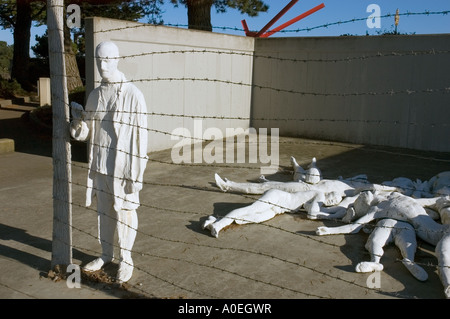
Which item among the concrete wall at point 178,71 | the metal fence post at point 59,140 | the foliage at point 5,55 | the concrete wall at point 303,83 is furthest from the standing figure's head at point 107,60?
the foliage at point 5,55

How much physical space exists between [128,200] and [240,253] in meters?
1.38

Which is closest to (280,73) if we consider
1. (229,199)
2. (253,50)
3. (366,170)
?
(253,50)

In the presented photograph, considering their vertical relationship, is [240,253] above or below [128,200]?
A: below

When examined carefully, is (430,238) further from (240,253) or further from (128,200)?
(128,200)

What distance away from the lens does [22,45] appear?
2112 centimetres

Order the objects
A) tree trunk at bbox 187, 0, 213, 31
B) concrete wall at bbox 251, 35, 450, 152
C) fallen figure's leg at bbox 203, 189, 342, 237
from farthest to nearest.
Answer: tree trunk at bbox 187, 0, 213, 31 → concrete wall at bbox 251, 35, 450, 152 → fallen figure's leg at bbox 203, 189, 342, 237

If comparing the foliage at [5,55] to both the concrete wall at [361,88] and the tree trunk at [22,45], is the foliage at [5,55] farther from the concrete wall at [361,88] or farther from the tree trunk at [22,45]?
the concrete wall at [361,88]

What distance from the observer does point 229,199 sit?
272 inches

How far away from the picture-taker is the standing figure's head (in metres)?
4.11

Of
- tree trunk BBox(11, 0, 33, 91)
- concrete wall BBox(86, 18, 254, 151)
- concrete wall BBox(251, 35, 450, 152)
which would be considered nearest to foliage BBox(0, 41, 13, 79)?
tree trunk BBox(11, 0, 33, 91)

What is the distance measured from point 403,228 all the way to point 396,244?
18 cm

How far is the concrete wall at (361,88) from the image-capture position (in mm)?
10242

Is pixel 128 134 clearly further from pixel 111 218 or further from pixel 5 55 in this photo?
pixel 5 55

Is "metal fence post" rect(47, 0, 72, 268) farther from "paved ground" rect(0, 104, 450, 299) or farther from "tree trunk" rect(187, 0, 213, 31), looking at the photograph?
"tree trunk" rect(187, 0, 213, 31)
